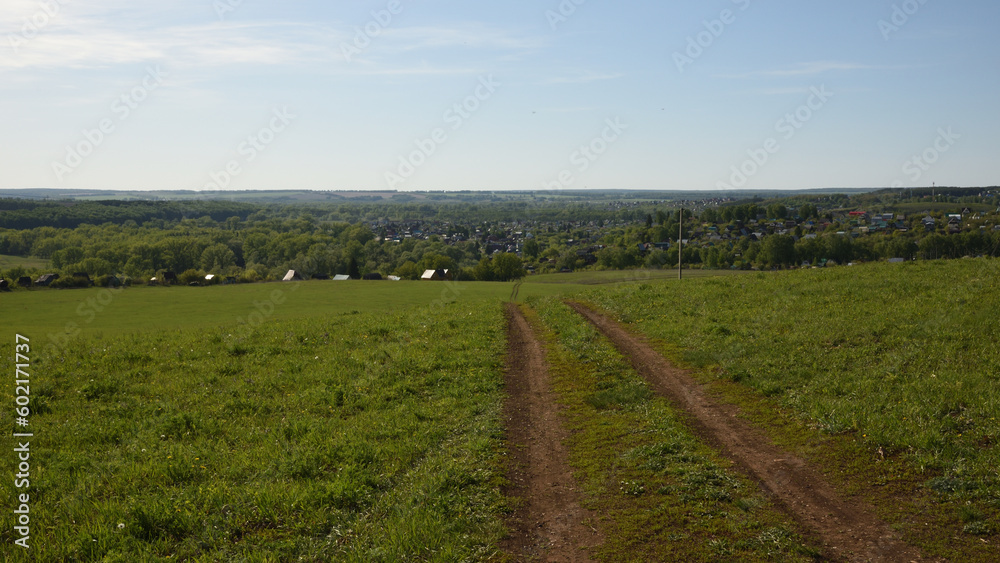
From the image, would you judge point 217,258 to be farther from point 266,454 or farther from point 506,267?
point 266,454

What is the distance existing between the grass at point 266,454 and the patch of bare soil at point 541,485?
356mm

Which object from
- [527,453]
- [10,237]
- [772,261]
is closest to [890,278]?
[527,453]

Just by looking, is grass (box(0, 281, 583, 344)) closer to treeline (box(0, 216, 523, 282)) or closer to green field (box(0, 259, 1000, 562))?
green field (box(0, 259, 1000, 562))

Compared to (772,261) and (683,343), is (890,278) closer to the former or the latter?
(683,343)

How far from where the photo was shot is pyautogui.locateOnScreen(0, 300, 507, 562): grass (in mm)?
7863

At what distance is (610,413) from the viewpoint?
508 inches

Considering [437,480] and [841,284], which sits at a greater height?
[841,284]

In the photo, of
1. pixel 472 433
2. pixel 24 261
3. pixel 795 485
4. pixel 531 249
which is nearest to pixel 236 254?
pixel 24 261

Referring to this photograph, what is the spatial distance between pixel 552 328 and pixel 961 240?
184 ft

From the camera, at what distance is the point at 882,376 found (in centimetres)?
1356

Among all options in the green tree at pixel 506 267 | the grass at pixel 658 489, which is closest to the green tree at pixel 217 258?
the green tree at pixel 506 267

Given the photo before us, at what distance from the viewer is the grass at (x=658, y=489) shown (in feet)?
24.1

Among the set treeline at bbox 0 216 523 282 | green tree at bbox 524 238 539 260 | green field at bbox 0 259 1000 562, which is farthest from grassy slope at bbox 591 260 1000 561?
green tree at bbox 524 238 539 260

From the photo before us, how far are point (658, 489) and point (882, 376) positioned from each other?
7932 mm
